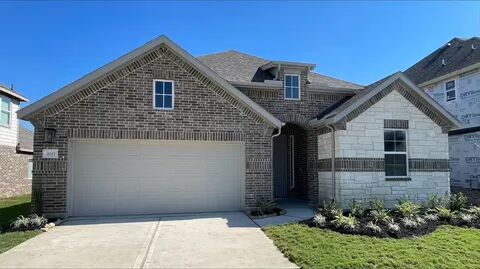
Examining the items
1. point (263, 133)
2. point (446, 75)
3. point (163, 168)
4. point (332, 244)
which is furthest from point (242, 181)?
point (446, 75)

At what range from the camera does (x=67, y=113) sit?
39.5ft

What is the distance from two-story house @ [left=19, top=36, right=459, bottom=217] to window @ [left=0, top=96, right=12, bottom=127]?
36.7 feet

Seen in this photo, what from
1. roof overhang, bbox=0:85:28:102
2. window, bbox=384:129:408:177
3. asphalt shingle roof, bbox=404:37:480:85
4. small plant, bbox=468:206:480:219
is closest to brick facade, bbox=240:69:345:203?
window, bbox=384:129:408:177

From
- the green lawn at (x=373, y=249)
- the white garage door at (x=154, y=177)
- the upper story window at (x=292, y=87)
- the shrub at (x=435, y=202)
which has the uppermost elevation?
the upper story window at (x=292, y=87)

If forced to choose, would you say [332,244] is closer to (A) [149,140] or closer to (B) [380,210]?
(B) [380,210]

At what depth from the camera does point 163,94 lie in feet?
42.3

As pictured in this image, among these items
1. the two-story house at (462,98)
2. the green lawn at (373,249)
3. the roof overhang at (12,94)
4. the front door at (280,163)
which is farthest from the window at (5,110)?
the two-story house at (462,98)

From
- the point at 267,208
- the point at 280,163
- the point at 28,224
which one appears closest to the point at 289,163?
the point at 280,163

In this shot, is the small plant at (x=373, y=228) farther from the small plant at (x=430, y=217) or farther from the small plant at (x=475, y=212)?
the small plant at (x=475, y=212)

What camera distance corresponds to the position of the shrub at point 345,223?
9.77m

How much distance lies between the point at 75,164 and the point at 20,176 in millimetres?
13064

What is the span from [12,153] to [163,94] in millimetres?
13663

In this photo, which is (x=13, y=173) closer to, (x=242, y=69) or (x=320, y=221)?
(x=242, y=69)

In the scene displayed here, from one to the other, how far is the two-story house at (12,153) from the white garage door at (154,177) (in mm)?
11069
